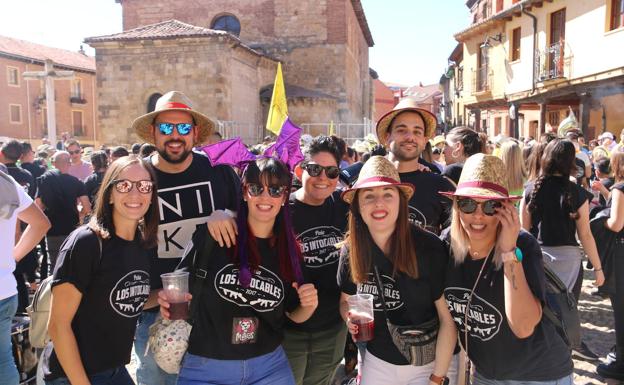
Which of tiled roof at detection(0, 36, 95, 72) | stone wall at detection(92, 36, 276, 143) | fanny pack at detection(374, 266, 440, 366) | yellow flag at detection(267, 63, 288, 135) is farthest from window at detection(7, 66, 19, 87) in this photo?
fanny pack at detection(374, 266, 440, 366)

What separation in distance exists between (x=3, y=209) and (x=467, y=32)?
25.7m

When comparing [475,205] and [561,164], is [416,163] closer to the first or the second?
[475,205]

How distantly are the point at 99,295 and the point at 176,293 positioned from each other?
1.16 ft

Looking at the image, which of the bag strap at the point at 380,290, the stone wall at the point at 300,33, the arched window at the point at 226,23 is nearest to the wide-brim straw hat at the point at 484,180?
the bag strap at the point at 380,290

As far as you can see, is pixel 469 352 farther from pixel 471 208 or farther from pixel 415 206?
pixel 415 206

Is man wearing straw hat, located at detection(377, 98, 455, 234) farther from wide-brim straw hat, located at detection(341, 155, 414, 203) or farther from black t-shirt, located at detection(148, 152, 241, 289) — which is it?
black t-shirt, located at detection(148, 152, 241, 289)

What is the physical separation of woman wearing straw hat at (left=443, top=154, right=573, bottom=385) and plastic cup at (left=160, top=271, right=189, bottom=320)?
51.2 inches

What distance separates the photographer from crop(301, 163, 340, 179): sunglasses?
125 inches

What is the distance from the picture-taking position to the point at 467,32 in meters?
25.0

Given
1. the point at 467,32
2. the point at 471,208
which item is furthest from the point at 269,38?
the point at 471,208

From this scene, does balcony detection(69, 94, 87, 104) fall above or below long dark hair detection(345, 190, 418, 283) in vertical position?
above

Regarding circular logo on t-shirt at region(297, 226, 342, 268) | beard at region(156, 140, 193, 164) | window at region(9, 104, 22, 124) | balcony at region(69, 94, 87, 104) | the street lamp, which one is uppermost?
balcony at region(69, 94, 87, 104)

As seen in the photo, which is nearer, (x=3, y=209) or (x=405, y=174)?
(x=3, y=209)

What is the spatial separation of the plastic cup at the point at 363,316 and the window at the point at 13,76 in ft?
129
